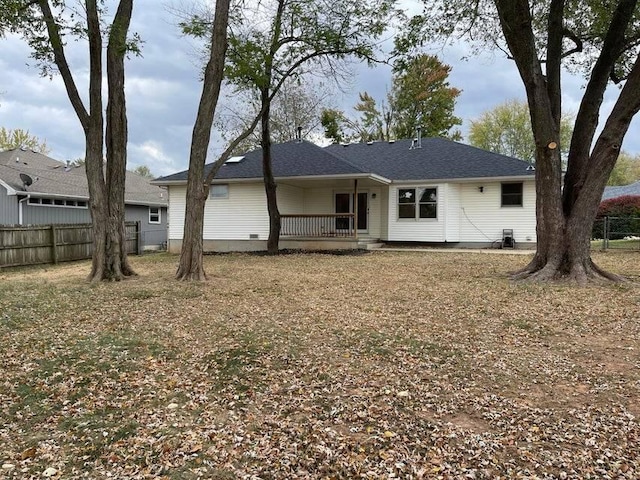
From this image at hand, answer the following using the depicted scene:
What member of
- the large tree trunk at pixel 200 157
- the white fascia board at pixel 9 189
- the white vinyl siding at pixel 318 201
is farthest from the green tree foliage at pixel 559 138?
the white fascia board at pixel 9 189

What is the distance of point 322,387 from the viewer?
10.9 feet

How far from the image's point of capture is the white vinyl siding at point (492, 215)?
15789 mm

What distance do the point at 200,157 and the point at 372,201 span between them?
A: 9861 millimetres

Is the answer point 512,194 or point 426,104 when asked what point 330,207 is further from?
point 426,104

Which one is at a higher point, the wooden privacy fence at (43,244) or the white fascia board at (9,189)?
the white fascia board at (9,189)

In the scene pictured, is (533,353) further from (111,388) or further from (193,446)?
(111,388)

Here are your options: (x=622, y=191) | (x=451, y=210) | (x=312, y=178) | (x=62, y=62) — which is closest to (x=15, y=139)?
(x=312, y=178)

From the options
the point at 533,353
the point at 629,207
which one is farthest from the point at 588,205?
the point at 629,207

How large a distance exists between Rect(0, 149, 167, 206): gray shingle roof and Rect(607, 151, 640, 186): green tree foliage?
145ft

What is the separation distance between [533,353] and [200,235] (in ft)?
21.0

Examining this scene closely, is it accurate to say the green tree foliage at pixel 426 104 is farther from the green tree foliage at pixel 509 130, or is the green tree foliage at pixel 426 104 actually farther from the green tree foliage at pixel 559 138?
the green tree foliage at pixel 559 138

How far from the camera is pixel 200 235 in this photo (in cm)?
867

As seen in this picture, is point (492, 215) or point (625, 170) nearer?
point (492, 215)

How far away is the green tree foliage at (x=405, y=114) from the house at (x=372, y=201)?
15168mm
